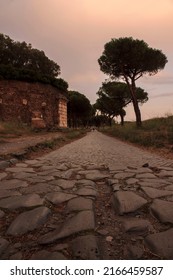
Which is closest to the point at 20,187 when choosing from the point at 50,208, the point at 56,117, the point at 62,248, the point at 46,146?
the point at 50,208

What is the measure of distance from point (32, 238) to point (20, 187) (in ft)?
4.73

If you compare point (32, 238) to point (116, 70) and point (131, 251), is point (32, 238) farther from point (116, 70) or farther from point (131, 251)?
point (116, 70)

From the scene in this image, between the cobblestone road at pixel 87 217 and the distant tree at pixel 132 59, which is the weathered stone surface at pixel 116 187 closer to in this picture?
the cobblestone road at pixel 87 217

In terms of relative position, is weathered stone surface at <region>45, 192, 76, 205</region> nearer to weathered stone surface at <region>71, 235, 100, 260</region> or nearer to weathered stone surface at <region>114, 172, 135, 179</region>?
weathered stone surface at <region>71, 235, 100, 260</region>

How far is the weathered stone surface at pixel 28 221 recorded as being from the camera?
1891 millimetres

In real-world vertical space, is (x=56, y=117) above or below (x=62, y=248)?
above

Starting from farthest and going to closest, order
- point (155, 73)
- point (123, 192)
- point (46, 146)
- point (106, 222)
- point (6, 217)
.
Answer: point (155, 73)
point (46, 146)
point (123, 192)
point (6, 217)
point (106, 222)

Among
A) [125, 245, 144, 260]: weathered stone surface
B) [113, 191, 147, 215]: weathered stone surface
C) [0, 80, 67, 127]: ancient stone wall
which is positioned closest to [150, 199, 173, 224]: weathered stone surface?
[113, 191, 147, 215]: weathered stone surface

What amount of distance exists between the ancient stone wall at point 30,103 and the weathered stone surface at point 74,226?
18645 mm

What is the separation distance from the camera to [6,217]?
7.13 feet

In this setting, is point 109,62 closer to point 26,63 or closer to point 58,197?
point 26,63

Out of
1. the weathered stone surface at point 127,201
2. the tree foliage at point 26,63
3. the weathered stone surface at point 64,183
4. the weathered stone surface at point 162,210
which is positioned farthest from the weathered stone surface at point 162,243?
the tree foliage at point 26,63
